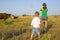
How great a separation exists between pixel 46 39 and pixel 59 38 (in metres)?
1.16

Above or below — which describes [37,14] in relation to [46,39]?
above

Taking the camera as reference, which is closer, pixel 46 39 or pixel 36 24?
pixel 46 39

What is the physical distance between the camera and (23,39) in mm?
9891

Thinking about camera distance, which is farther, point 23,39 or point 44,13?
point 44,13

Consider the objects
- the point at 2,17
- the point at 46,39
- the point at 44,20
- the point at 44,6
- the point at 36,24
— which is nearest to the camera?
the point at 46,39

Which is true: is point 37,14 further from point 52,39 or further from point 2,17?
point 2,17

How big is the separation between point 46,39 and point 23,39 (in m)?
1.34

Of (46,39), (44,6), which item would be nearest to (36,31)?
(46,39)

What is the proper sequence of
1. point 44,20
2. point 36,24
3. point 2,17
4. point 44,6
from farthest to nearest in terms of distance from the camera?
point 2,17
point 44,20
point 44,6
point 36,24

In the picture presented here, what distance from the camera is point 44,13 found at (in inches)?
498

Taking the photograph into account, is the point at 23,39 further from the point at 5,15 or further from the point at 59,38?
the point at 5,15

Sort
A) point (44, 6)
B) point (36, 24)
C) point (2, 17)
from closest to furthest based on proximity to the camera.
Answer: point (36, 24) < point (44, 6) < point (2, 17)

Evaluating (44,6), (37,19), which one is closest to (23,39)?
(37,19)

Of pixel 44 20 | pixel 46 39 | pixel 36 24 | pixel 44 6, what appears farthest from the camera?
pixel 44 20
